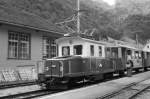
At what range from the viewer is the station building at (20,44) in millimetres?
15859

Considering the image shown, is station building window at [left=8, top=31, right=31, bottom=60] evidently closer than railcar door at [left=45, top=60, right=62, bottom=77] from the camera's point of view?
No

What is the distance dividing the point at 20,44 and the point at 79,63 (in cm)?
740

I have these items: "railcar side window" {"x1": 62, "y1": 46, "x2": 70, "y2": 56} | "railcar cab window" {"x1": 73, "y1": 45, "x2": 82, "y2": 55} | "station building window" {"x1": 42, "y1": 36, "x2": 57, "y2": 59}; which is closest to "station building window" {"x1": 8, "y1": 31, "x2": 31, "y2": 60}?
"station building window" {"x1": 42, "y1": 36, "x2": 57, "y2": 59}

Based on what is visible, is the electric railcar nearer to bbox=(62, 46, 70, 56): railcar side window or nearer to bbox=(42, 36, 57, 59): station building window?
bbox=(62, 46, 70, 56): railcar side window

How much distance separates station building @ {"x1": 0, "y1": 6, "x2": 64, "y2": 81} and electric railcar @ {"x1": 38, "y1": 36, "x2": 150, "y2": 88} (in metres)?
4.72

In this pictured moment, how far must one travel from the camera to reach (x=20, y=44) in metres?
17.5

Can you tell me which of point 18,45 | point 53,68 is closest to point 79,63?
point 53,68

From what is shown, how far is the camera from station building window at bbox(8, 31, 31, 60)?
54.9 feet

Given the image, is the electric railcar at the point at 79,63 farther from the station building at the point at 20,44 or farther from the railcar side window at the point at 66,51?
the station building at the point at 20,44

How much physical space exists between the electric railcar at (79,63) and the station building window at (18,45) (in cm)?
487

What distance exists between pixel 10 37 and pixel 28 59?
2458 mm

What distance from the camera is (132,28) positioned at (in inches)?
2680

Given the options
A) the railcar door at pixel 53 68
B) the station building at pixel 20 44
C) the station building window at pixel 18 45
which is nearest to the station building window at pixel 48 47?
the station building at pixel 20 44

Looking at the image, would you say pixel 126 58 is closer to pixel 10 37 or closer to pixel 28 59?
pixel 28 59
